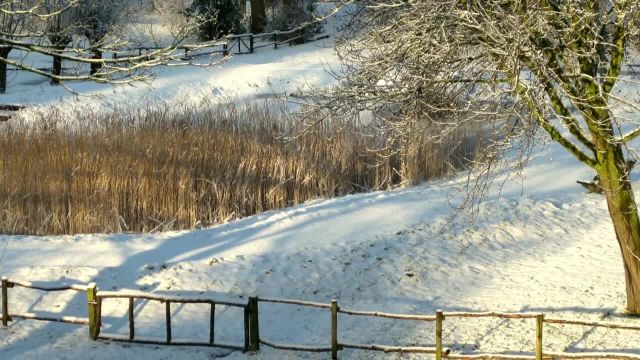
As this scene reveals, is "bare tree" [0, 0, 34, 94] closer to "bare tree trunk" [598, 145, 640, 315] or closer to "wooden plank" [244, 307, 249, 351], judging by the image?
"wooden plank" [244, 307, 249, 351]

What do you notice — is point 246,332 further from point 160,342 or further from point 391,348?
point 391,348

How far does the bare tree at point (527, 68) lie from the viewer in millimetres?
7793

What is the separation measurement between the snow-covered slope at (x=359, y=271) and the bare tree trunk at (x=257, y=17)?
24491 millimetres

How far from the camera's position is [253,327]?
8492 millimetres

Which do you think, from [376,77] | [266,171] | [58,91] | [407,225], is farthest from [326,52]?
[376,77]

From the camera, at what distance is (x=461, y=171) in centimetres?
1510

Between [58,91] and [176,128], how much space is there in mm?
12260

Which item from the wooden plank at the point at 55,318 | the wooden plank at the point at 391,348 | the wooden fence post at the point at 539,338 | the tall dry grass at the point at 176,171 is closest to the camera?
the wooden fence post at the point at 539,338

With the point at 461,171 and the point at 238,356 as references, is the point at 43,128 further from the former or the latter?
the point at 238,356

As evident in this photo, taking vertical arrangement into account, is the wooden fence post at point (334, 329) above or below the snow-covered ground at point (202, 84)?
below

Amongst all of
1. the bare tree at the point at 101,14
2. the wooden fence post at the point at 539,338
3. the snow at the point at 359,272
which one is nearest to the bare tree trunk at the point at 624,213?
the snow at the point at 359,272

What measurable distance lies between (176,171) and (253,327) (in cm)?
541

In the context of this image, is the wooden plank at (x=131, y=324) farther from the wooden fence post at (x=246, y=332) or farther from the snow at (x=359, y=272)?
the wooden fence post at (x=246, y=332)

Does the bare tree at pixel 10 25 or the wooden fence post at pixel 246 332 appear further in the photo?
the wooden fence post at pixel 246 332
